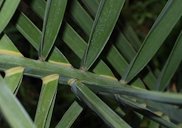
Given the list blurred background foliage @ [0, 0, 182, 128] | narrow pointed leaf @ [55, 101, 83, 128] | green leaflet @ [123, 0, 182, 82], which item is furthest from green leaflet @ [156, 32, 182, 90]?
blurred background foliage @ [0, 0, 182, 128]

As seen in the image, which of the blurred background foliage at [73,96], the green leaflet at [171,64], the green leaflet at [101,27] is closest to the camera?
the green leaflet at [101,27]

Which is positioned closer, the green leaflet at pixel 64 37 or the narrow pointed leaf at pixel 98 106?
the narrow pointed leaf at pixel 98 106

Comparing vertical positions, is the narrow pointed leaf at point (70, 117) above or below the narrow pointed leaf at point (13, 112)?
below

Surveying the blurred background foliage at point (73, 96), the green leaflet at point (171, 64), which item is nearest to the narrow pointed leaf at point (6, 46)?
the green leaflet at point (171, 64)

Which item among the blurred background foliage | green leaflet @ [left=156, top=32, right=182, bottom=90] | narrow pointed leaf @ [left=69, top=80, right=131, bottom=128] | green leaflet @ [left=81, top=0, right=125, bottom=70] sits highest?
green leaflet @ [left=81, top=0, right=125, bottom=70]

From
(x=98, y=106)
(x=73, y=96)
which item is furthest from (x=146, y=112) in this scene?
(x=73, y=96)

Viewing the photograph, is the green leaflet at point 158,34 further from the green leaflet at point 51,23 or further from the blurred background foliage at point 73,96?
the blurred background foliage at point 73,96

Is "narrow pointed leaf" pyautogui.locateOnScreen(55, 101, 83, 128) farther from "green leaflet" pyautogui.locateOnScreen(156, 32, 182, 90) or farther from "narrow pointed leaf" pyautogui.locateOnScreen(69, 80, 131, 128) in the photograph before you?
"green leaflet" pyautogui.locateOnScreen(156, 32, 182, 90)
